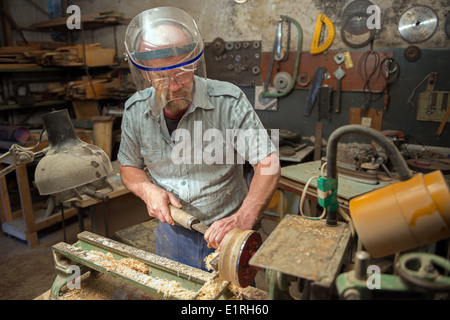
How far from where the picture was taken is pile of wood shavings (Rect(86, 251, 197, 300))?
1220 millimetres

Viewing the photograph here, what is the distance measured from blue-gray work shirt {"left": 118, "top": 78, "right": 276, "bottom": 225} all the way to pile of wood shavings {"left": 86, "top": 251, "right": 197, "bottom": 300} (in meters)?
0.47

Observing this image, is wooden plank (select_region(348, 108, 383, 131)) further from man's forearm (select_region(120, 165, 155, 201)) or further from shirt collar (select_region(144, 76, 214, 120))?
man's forearm (select_region(120, 165, 155, 201))

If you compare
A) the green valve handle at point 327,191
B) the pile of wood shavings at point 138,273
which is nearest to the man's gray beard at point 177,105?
the pile of wood shavings at point 138,273

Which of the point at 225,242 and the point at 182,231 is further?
the point at 182,231

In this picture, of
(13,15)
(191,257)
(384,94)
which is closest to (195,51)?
(191,257)

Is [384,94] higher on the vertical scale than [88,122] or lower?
higher

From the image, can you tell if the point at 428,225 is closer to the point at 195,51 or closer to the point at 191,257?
the point at 195,51

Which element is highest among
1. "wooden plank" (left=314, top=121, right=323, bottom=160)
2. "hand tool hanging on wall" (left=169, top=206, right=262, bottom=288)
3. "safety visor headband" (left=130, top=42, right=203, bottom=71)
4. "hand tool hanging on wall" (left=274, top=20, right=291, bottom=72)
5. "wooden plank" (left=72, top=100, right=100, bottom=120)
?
"hand tool hanging on wall" (left=274, top=20, right=291, bottom=72)

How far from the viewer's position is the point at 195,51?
1546 millimetres

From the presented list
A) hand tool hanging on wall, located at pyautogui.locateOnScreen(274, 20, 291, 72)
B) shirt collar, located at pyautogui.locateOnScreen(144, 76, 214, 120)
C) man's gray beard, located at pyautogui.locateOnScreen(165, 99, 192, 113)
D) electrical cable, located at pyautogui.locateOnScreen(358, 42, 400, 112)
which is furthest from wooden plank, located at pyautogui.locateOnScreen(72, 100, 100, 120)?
electrical cable, located at pyautogui.locateOnScreen(358, 42, 400, 112)

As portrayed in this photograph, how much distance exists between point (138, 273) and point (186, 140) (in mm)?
756

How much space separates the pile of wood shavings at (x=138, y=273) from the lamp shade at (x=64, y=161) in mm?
433

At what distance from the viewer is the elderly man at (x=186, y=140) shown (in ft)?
5.15
